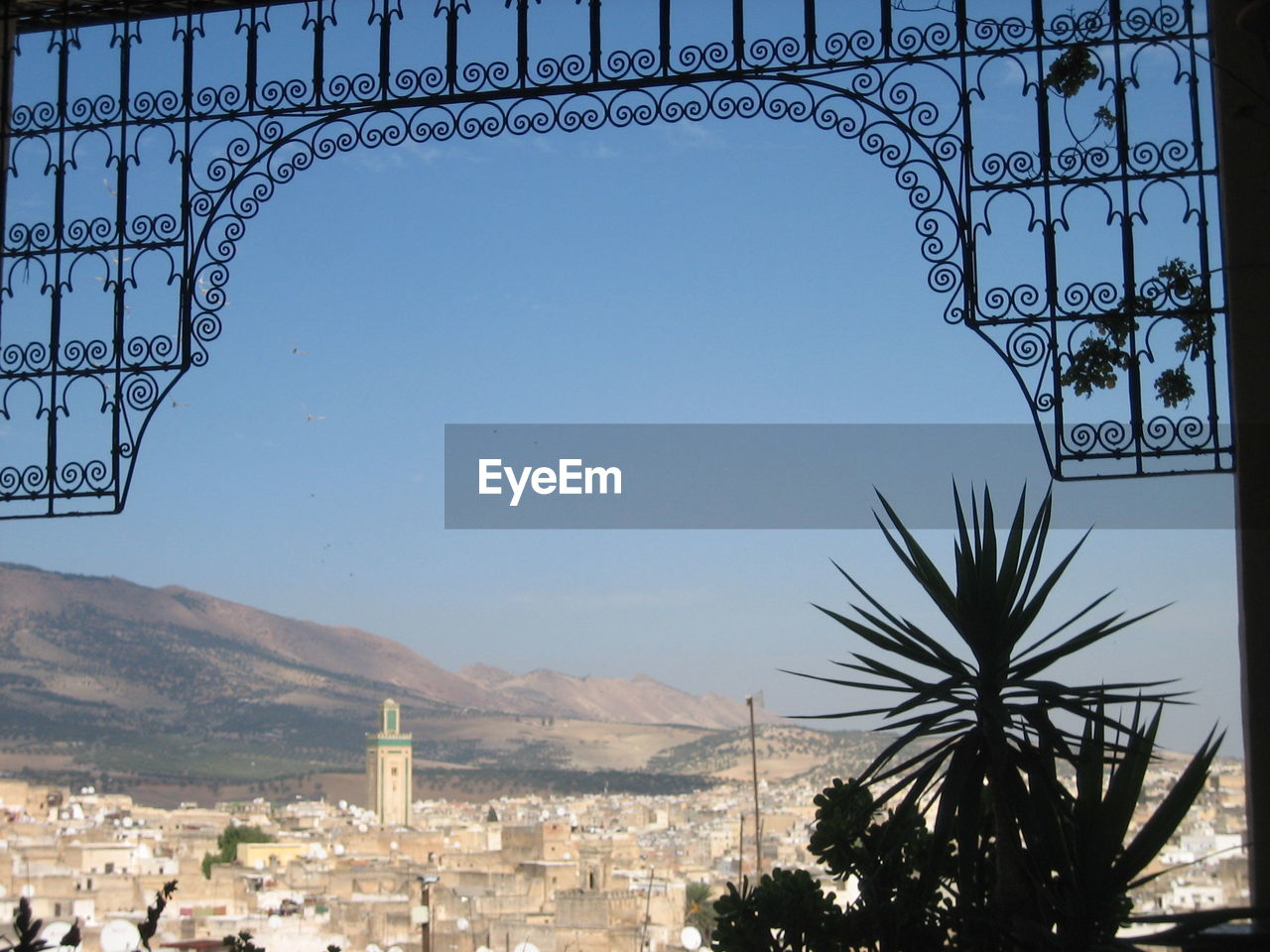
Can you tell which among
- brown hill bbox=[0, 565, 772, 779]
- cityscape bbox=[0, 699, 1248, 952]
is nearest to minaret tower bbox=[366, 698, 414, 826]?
brown hill bbox=[0, 565, 772, 779]

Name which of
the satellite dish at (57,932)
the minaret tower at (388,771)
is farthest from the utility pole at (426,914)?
the minaret tower at (388,771)

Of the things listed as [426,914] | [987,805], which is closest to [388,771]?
[426,914]

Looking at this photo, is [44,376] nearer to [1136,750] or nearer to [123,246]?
[123,246]

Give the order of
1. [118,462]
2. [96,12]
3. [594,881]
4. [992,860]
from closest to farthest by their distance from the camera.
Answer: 1. [992,860]
2. [118,462]
3. [96,12]
4. [594,881]

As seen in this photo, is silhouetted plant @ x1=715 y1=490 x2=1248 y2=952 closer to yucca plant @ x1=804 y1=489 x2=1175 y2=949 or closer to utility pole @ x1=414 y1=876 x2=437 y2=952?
yucca plant @ x1=804 y1=489 x2=1175 y2=949

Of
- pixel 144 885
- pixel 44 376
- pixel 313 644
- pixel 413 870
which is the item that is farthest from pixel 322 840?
pixel 44 376

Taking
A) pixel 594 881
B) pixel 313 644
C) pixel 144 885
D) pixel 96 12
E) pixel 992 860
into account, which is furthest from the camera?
pixel 313 644
